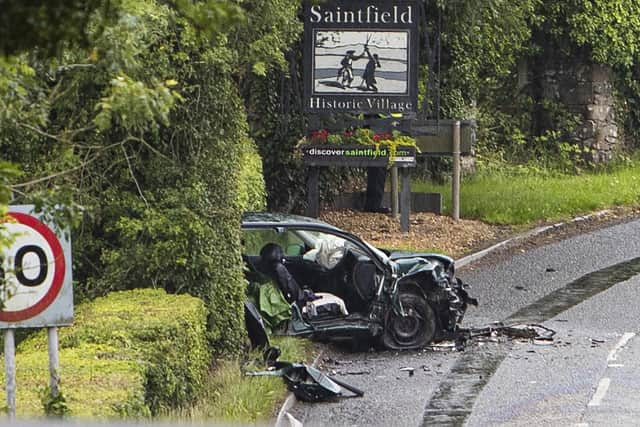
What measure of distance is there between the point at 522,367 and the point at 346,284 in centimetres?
194

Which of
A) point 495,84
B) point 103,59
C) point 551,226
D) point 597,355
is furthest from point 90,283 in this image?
point 495,84

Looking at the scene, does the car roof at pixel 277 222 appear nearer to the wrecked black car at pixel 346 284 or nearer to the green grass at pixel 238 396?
the wrecked black car at pixel 346 284

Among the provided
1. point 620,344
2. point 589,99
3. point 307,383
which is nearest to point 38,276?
point 307,383

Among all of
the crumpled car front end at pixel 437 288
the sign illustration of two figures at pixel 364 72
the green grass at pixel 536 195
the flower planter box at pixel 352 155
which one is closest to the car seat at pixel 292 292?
the crumpled car front end at pixel 437 288

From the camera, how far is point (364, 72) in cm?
2023

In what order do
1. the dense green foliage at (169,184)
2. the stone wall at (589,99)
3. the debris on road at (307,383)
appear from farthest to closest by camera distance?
the stone wall at (589,99)
the debris on road at (307,383)
the dense green foliage at (169,184)

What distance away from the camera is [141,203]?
38.9 ft

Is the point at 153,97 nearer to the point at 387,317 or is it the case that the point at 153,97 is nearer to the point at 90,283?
the point at 90,283

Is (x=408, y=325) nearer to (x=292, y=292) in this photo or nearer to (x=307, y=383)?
(x=292, y=292)

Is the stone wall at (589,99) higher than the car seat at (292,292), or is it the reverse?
the stone wall at (589,99)

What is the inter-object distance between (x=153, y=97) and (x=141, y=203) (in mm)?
5734

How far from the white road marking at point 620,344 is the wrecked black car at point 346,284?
155 centimetres

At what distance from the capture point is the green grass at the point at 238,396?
10086 millimetres

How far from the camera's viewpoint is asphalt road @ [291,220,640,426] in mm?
11227
